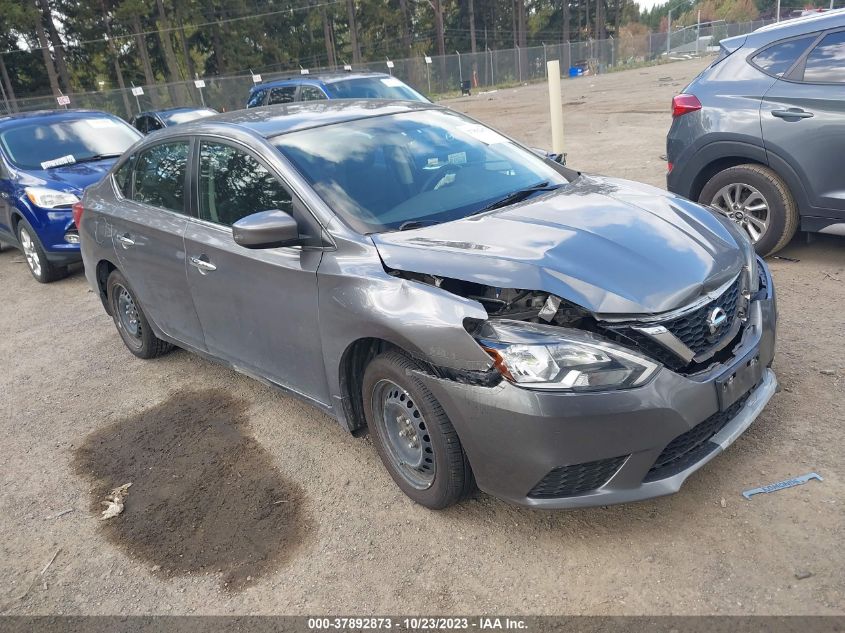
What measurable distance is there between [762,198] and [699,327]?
10.9 ft

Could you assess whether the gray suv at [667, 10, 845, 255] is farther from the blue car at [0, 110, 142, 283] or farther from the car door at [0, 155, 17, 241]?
the car door at [0, 155, 17, 241]

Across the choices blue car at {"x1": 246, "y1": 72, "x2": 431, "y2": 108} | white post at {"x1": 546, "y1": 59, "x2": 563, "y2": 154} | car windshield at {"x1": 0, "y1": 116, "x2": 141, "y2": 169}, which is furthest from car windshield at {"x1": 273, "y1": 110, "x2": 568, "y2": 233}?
blue car at {"x1": 246, "y1": 72, "x2": 431, "y2": 108}

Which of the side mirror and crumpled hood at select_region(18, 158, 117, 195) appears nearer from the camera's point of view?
the side mirror

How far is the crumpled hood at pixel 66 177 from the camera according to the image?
24.9ft

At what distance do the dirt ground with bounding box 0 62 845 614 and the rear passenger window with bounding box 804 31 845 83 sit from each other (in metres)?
1.64

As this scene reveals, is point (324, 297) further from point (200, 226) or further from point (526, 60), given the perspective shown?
point (526, 60)

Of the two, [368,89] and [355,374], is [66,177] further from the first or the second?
[355,374]

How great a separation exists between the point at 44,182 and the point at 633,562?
7619 mm

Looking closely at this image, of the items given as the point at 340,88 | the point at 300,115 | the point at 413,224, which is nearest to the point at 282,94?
the point at 340,88

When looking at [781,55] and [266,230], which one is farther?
[781,55]

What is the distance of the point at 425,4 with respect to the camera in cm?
6475

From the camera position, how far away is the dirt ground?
254cm

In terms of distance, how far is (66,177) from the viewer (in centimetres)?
776

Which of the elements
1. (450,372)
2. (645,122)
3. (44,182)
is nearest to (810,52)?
(450,372)
